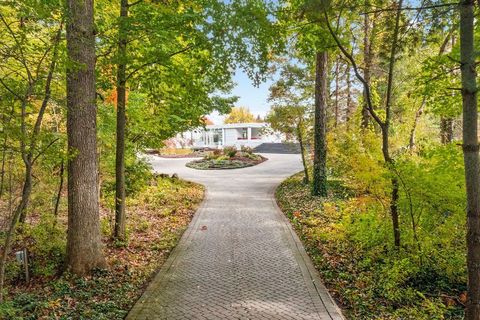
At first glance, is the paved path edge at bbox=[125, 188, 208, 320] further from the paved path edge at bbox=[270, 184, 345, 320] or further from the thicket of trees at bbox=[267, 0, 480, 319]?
the thicket of trees at bbox=[267, 0, 480, 319]

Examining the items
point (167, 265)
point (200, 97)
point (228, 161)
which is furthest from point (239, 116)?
point (167, 265)

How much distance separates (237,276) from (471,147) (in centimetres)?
444

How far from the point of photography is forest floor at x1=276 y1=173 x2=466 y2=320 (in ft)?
16.7

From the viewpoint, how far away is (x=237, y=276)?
6496 millimetres

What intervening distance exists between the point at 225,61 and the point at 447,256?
5.23 metres

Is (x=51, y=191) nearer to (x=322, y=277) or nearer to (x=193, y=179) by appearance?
(x=322, y=277)

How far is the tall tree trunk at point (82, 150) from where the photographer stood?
5.75m

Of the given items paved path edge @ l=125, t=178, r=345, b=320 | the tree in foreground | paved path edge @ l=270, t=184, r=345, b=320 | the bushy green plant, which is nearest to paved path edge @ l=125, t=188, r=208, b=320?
paved path edge @ l=125, t=178, r=345, b=320

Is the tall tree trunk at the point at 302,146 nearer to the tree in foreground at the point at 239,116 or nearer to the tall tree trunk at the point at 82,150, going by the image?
the tall tree trunk at the point at 82,150

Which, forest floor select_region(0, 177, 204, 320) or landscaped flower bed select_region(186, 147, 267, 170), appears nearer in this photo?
forest floor select_region(0, 177, 204, 320)

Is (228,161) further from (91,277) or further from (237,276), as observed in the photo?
(91,277)

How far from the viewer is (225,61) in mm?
6488

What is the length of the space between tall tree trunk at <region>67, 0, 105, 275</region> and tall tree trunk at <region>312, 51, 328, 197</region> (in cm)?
878

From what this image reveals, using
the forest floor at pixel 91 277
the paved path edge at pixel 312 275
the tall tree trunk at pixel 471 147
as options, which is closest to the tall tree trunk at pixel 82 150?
the forest floor at pixel 91 277
